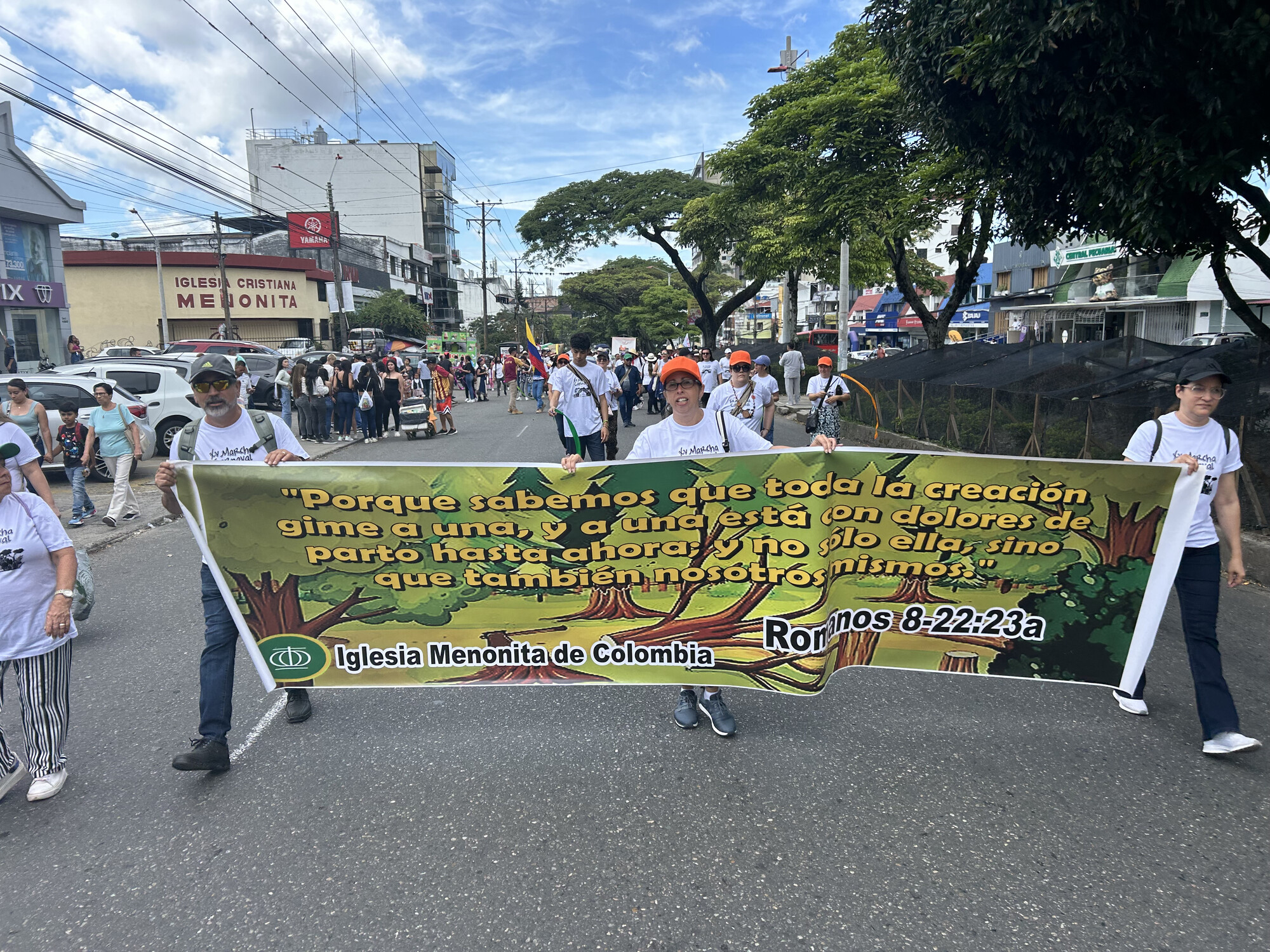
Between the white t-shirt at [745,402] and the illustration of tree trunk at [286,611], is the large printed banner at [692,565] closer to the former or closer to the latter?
the illustration of tree trunk at [286,611]

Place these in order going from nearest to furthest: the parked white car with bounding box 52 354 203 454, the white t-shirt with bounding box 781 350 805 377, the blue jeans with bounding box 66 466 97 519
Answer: the blue jeans with bounding box 66 466 97 519
the parked white car with bounding box 52 354 203 454
the white t-shirt with bounding box 781 350 805 377

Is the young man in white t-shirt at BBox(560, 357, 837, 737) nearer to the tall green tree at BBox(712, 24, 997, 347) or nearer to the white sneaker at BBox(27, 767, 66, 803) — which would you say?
the white sneaker at BBox(27, 767, 66, 803)

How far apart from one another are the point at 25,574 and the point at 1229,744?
516 cm

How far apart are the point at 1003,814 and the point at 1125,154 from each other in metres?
5.54

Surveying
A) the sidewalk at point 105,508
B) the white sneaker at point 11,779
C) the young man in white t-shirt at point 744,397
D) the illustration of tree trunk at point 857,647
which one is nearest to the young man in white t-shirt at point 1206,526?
the illustration of tree trunk at point 857,647

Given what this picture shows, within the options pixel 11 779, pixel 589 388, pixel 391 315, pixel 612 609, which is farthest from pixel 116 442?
pixel 391 315

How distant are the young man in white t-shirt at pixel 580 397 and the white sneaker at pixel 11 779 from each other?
5.77 meters

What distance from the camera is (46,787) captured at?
353 cm

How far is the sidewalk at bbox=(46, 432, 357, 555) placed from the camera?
8.81 meters

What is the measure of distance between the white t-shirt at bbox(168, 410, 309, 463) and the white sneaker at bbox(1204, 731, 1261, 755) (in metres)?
4.31

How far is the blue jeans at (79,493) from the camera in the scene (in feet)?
30.7

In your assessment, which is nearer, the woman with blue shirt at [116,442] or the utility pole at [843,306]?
the woman with blue shirt at [116,442]

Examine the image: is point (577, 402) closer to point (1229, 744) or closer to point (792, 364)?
point (1229, 744)

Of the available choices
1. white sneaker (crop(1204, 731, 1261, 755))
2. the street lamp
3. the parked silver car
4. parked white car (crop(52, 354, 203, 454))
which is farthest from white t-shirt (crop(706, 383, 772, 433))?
the street lamp
